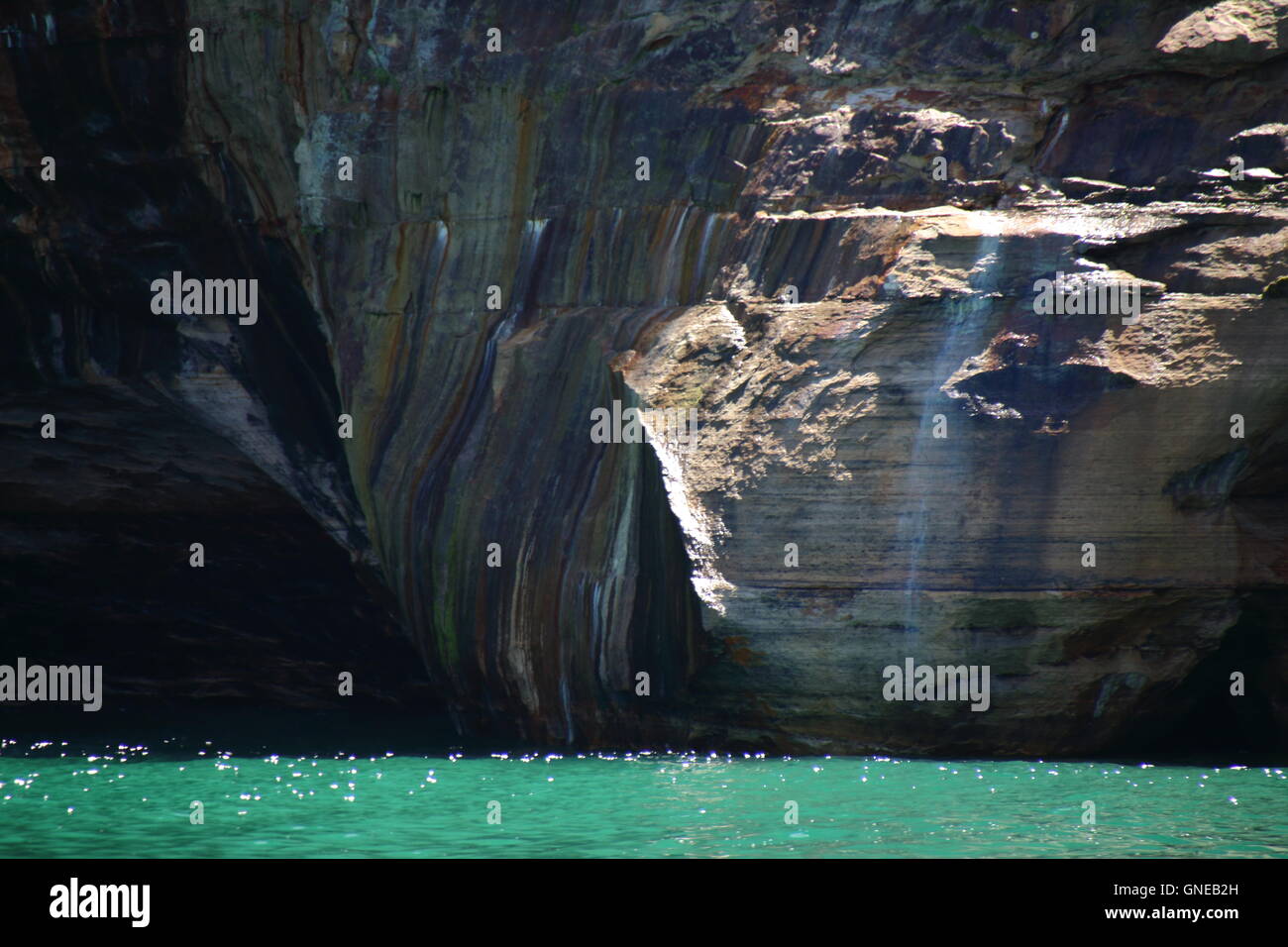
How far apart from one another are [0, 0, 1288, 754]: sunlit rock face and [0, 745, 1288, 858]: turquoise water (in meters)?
1.10

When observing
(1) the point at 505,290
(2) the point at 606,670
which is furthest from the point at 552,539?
(1) the point at 505,290

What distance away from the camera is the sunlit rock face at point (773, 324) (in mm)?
12359

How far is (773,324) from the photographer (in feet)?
42.7

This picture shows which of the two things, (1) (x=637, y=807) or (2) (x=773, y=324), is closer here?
(1) (x=637, y=807)

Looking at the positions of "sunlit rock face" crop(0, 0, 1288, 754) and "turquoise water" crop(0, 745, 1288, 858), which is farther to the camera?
"sunlit rock face" crop(0, 0, 1288, 754)

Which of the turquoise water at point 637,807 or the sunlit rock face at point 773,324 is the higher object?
the sunlit rock face at point 773,324

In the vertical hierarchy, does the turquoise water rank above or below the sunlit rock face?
below

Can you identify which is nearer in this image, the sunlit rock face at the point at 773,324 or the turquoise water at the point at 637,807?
the turquoise water at the point at 637,807

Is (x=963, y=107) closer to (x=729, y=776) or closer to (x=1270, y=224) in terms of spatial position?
(x=1270, y=224)

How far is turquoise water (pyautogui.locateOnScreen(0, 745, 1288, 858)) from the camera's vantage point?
835 cm

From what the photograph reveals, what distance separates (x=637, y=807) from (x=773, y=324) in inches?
195

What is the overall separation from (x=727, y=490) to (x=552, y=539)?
68.4 inches

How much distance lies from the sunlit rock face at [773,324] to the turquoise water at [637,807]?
1.10 m

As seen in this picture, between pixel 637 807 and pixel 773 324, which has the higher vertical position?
pixel 773 324
